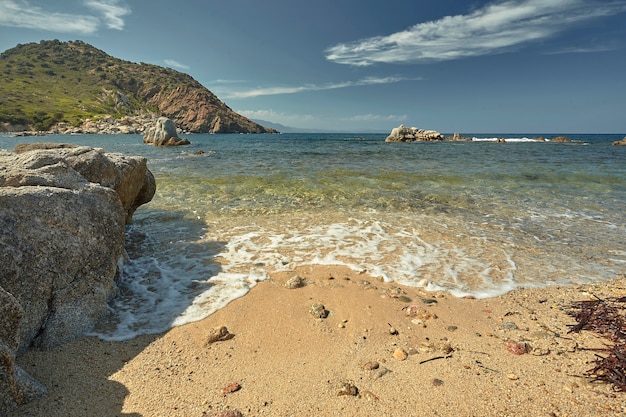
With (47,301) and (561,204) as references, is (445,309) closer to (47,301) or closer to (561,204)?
(47,301)

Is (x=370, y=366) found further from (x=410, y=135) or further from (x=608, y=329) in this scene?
(x=410, y=135)

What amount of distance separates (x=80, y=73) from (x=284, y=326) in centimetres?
19205

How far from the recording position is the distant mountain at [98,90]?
354ft

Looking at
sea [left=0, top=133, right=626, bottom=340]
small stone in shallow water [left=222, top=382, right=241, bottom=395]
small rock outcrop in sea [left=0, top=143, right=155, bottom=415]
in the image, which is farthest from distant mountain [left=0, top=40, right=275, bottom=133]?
small stone in shallow water [left=222, top=382, right=241, bottom=395]

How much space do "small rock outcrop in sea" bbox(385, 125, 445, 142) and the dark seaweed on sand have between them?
76630mm

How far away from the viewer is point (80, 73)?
147625mm

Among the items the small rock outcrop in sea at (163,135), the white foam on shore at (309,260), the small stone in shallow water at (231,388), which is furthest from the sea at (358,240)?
the small rock outcrop in sea at (163,135)

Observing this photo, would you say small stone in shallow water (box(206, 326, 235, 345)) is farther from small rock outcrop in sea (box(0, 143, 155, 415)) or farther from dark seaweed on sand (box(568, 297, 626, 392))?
dark seaweed on sand (box(568, 297, 626, 392))

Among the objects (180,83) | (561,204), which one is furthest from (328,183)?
(180,83)

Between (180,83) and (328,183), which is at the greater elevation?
(180,83)

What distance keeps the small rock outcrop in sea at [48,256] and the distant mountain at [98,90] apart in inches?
4360

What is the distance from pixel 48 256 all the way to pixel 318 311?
3.95m

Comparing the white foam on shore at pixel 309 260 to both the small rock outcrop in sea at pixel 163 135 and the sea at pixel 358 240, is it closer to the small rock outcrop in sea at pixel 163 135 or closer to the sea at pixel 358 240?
the sea at pixel 358 240

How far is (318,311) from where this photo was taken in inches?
197
